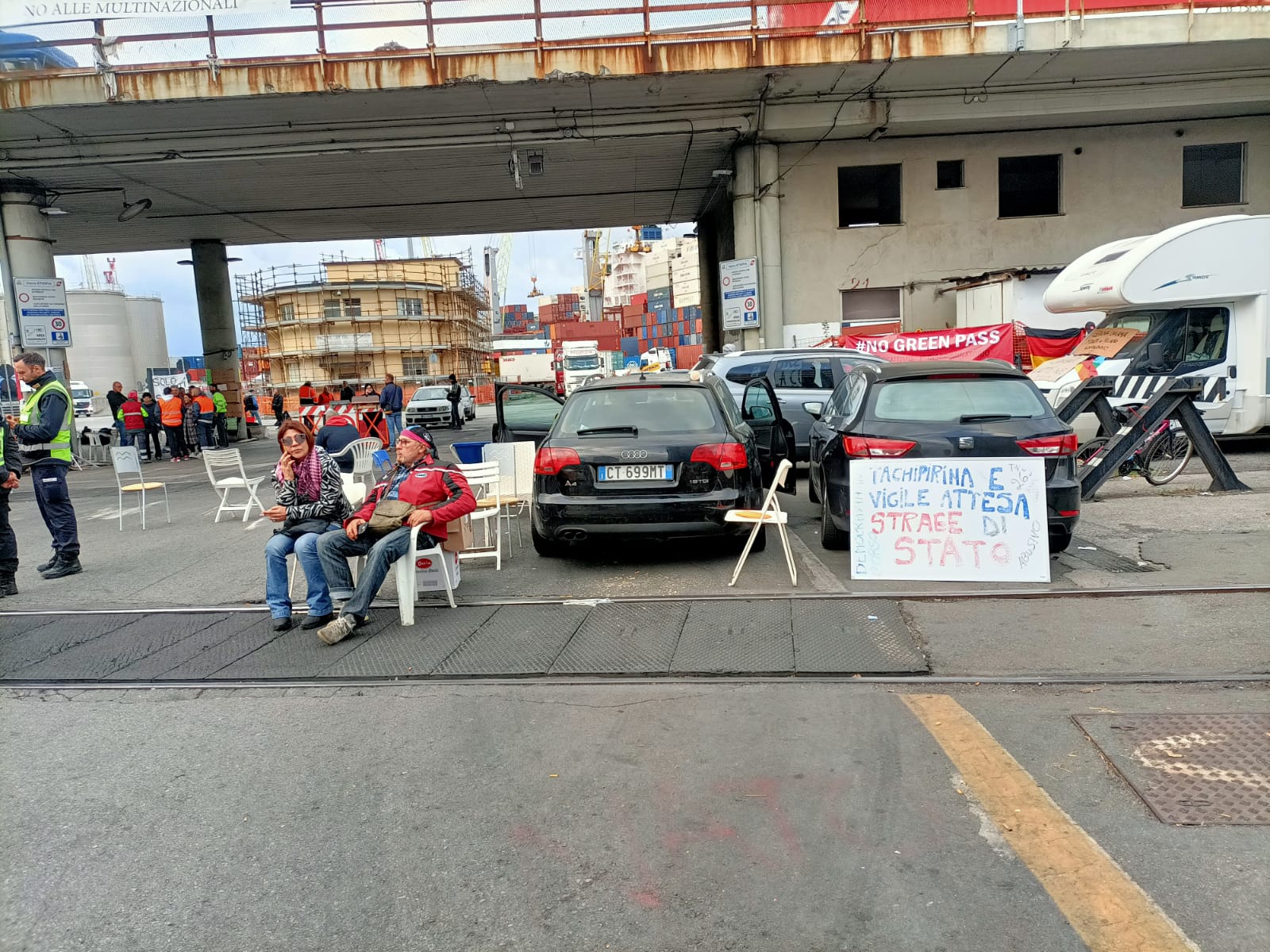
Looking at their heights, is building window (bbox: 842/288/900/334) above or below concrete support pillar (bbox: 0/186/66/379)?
below

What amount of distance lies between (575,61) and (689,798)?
14.9 meters

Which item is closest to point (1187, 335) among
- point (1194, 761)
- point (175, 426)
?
point (1194, 761)

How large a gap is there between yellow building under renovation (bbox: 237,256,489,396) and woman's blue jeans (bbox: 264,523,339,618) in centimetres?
6670

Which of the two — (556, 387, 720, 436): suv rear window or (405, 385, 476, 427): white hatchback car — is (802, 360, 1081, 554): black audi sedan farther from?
(405, 385, 476, 427): white hatchback car

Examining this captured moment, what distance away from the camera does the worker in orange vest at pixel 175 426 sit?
69.0ft

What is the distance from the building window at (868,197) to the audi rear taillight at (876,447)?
14653 millimetres

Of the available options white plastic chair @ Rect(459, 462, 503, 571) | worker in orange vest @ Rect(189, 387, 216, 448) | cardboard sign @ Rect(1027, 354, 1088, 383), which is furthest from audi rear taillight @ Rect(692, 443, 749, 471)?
worker in orange vest @ Rect(189, 387, 216, 448)

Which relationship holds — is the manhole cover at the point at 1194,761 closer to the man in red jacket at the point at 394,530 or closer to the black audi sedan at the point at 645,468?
the black audi sedan at the point at 645,468

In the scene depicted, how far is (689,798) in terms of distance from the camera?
3453 millimetres

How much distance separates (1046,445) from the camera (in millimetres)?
6457

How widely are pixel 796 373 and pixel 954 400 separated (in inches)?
232

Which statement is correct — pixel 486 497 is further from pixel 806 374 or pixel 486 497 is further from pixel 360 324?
pixel 360 324

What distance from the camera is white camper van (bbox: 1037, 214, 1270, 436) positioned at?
11.4 meters

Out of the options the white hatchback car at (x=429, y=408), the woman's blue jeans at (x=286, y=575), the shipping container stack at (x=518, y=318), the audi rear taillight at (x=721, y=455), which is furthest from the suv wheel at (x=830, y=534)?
the shipping container stack at (x=518, y=318)
